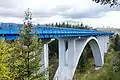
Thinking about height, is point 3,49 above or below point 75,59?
above

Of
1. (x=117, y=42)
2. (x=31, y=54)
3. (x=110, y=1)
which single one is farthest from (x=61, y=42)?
(x=117, y=42)

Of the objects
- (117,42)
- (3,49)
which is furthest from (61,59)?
(117,42)

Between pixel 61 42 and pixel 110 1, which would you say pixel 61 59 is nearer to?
pixel 61 42

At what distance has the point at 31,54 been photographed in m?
19.1

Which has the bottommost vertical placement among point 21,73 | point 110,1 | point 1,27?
point 21,73

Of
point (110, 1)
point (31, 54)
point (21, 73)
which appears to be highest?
point (110, 1)

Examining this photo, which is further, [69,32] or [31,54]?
[69,32]

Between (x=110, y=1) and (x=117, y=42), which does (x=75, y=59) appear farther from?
(x=117, y=42)

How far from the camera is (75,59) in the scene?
145ft

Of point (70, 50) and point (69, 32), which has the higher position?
point (69, 32)

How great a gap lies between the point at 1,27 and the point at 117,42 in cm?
7137

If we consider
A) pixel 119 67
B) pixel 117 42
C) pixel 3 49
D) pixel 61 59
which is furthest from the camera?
pixel 117 42

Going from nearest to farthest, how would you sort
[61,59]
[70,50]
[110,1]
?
1. [110,1]
2. [61,59]
3. [70,50]

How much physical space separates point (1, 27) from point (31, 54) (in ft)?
8.49
